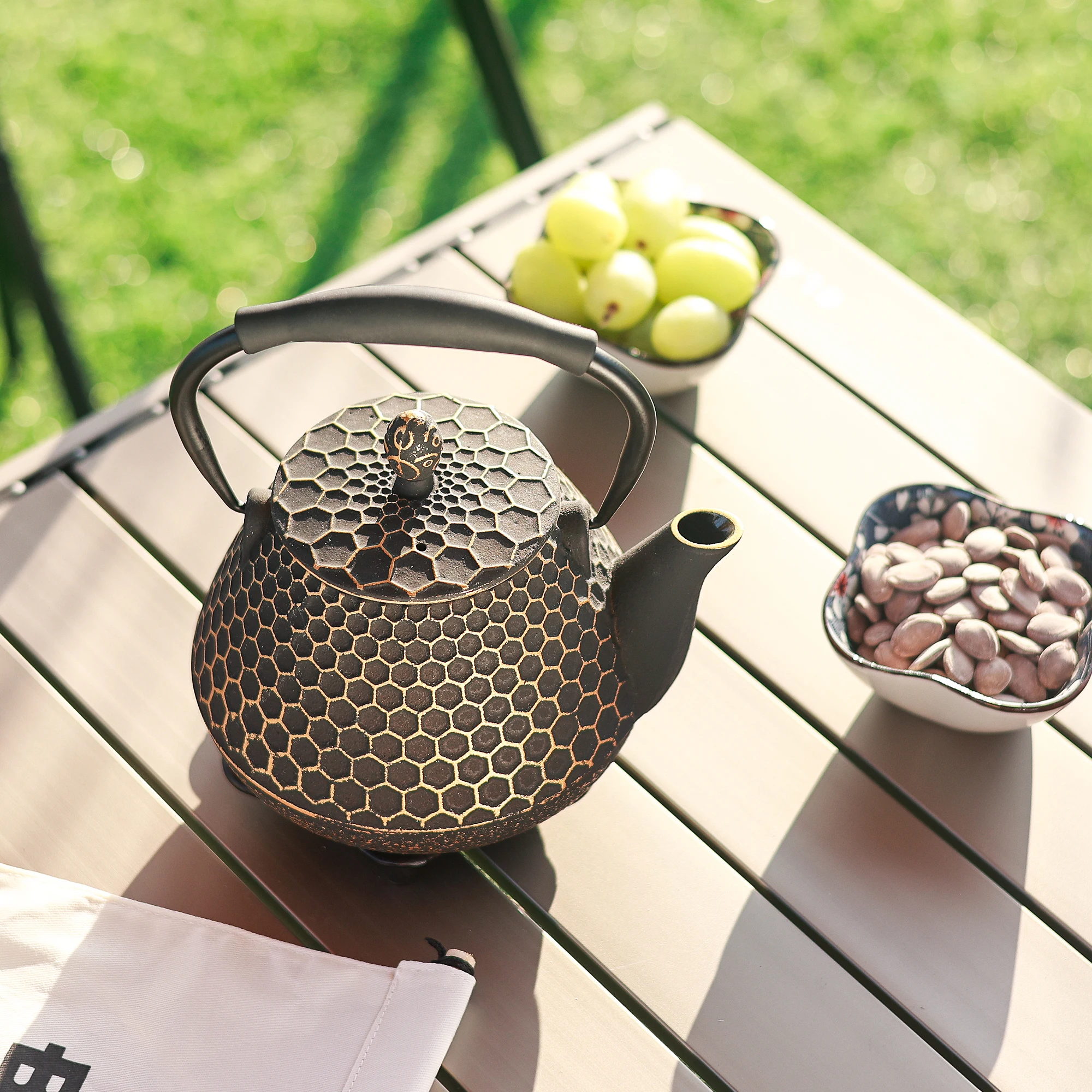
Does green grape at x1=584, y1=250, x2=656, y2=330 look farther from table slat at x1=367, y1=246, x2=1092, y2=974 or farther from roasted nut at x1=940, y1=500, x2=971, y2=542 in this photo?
roasted nut at x1=940, y1=500, x2=971, y2=542

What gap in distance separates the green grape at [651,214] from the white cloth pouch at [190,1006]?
59 cm

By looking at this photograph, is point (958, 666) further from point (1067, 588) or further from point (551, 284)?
point (551, 284)

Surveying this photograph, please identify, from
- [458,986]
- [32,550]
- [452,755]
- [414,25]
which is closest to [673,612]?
[452,755]

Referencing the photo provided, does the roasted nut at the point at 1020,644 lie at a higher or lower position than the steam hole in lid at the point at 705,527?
lower

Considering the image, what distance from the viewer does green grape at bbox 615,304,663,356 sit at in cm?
91

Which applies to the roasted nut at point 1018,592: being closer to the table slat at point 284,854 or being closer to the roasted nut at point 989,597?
the roasted nut at point 989,597

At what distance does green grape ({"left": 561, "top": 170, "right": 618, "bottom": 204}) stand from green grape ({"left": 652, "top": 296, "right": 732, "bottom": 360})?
11 centimetres

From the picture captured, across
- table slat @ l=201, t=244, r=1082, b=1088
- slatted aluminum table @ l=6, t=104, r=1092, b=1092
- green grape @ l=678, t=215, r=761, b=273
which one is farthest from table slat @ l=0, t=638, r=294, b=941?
green grape @ l=678, t=215, r=761, b=273

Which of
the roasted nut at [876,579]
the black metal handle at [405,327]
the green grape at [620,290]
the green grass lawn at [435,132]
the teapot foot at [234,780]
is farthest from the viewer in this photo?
the green grass lawn at [435,132]

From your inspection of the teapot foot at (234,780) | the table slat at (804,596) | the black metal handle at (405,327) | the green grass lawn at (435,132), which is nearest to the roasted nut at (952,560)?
the table slat at (804,596)

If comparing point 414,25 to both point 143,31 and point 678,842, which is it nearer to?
point 143,31

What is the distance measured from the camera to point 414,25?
213 centimetres

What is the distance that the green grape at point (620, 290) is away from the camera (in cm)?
88

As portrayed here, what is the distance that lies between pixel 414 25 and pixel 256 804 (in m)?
1.83
